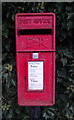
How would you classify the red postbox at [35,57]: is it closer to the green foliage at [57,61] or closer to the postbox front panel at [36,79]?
the postbox front panel at [36,79]

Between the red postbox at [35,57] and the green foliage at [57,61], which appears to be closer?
the red postbox at [35,57]

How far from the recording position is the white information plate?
1978 millimetres

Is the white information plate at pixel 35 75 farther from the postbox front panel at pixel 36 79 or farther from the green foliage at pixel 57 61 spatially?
the green foliage at pixel 57 61

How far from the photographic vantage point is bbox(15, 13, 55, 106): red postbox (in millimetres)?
1928

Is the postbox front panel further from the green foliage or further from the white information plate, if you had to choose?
the green foliage

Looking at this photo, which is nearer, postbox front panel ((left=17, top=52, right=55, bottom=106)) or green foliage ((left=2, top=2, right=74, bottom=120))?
postbox front panel ((left=17, top=52, right=55, bottom=106))

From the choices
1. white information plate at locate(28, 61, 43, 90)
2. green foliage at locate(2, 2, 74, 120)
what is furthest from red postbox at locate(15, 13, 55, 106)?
green foliage at locate(2, 2, 74, 120)

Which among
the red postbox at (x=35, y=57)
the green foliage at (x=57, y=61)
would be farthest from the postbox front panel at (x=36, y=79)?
the green foliage at (x=57, y=61)

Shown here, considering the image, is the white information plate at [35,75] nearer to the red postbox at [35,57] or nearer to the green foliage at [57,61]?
the red postbox at [35,57]

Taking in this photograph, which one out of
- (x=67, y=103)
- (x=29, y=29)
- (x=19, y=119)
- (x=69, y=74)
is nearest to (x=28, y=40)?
(x=29, y=29)

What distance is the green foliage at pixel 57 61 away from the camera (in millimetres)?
2275

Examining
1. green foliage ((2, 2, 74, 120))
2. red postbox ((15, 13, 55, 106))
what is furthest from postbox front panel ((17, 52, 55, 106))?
green foliage ((2, 2, 74, 120))

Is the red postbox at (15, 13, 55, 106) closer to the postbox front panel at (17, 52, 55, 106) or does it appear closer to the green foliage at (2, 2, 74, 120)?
the postbox front panel at (17, 52, 55, 106)

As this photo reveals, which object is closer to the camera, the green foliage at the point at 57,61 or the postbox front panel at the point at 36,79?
the postbox front panel at the point at 36,79
